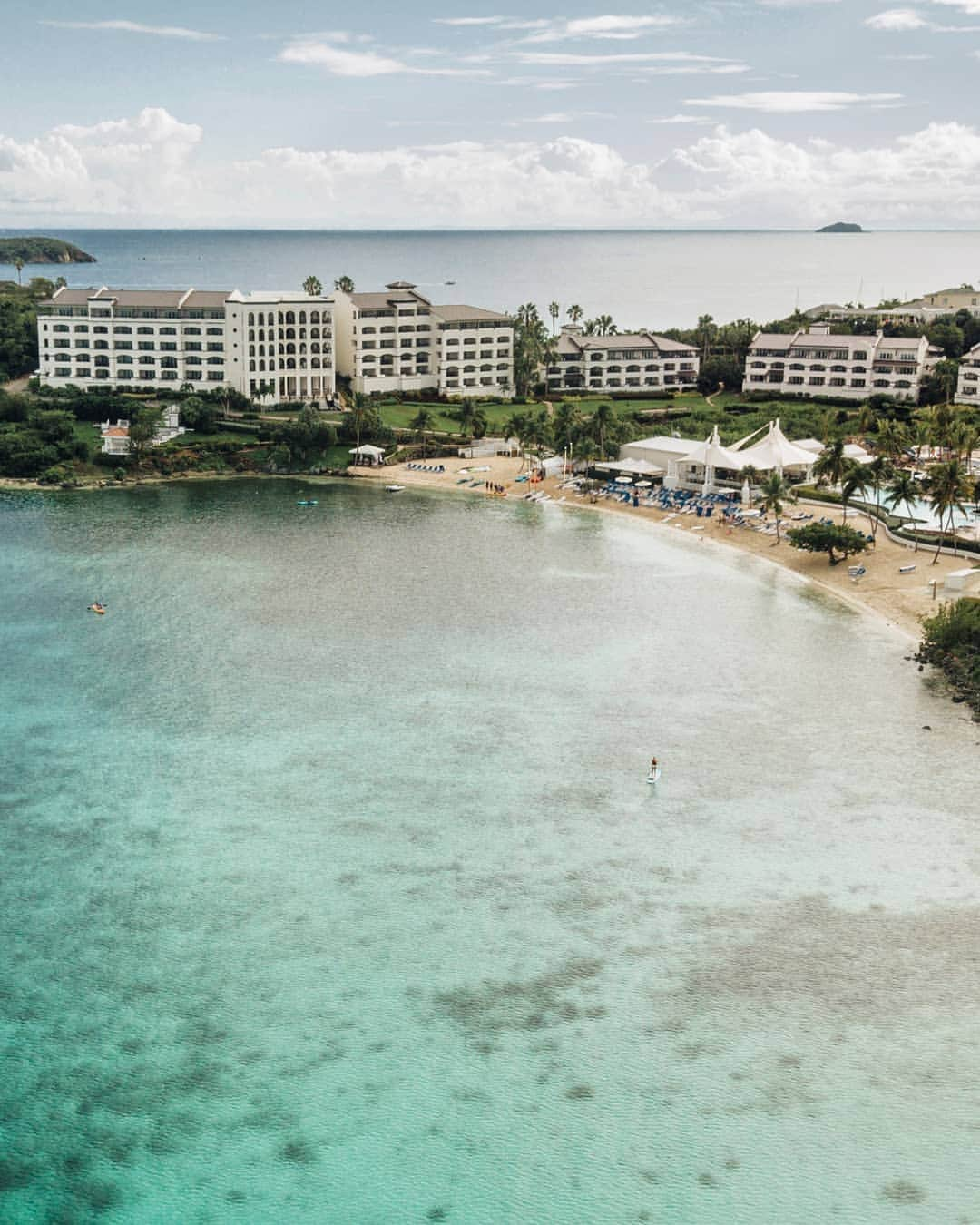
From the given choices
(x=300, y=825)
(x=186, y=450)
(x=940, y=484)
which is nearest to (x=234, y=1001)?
(x=300, y=825)

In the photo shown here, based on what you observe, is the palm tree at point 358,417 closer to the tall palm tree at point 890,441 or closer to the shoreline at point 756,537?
the shoreline at point 756,537

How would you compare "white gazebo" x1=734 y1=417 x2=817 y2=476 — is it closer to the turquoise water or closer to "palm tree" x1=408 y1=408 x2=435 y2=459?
the turquoise water

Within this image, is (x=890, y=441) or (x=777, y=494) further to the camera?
(x=890, y=441)

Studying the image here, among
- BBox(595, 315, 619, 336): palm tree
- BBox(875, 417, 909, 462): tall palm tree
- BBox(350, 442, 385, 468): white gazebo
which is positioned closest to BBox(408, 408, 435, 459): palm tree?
BBox(350, 442, 385, 468): white gazebo

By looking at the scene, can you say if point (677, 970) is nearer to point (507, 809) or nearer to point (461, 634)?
point (507, 809)

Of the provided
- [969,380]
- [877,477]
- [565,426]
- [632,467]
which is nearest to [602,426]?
[565,426]

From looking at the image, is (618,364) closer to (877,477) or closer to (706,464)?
(706,464)

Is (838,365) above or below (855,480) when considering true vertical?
above
